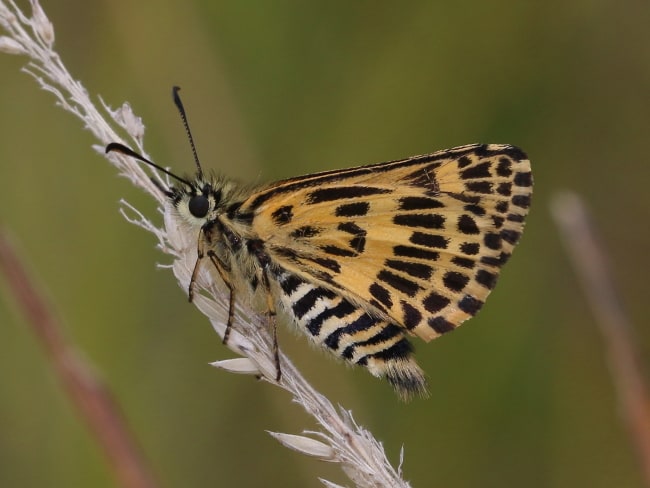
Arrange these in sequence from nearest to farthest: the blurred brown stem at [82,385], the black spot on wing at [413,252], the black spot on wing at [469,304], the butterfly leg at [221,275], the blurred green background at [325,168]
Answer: the blurred brown stem at [82,385] < the butterfly leg at [221,275] < the black spot on wing at [469,304] < the black spot on wing at [413,252] < the blurred green background at [325,168]

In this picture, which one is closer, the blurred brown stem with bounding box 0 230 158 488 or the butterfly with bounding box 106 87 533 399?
the blurred brown stem with bounding box 0 230 158 488

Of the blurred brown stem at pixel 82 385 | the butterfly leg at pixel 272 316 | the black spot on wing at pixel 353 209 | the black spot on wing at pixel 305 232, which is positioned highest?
the black spot on wing at pixel 353 209

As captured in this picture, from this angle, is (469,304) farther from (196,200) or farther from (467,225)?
(196,200)

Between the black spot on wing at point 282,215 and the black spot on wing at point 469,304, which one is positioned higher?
the black spot on wing at point 282,215

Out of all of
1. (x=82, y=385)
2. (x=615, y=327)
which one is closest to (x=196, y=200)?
(x=82, y=385)

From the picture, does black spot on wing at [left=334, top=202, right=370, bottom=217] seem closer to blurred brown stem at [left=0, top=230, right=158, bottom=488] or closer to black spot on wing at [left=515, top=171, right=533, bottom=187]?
black spot on wing at [left=515, top=171, right=533, bottom=187]

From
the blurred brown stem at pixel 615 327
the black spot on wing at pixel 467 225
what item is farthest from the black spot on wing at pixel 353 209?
the blurred brown stem at pixel 615 327

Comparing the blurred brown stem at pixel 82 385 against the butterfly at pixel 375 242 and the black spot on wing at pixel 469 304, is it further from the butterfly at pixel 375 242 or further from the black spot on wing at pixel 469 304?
the black spot on wing at pixel 469 304

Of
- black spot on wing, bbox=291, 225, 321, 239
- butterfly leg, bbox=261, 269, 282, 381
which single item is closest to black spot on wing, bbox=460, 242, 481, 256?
black spot on wing, bbox=291, 225, 321, 239
